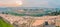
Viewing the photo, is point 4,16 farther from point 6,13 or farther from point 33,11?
point 33,11

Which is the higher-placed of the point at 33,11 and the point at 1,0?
the point at 1,0

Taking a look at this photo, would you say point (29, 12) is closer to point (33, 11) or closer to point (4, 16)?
point (33, 11)

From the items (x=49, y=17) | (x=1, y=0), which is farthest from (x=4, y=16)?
(x=49, y=17)

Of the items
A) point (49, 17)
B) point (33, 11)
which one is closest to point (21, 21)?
point (33, 11)

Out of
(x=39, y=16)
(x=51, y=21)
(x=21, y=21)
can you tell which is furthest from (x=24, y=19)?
(x=51, y=21)

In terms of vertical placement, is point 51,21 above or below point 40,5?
below

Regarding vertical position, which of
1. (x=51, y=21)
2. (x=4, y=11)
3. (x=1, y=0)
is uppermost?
(x=1, y=0)

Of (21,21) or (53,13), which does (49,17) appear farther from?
(21,21)
